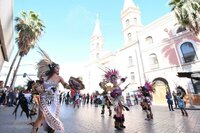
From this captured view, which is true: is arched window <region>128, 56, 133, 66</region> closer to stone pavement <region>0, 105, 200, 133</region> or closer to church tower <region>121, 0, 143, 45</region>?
church tower <region>121, 0, 143, 45</region>

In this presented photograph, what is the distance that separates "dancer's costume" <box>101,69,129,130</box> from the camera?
5203 millimetres

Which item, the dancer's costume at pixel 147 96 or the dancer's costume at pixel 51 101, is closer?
the dancer's costume at pixel 51 101

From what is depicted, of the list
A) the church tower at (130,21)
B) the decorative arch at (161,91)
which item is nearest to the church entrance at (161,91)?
the decorative arch at (161,91)

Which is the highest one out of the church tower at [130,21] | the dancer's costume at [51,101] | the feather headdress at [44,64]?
the church tower at [130,21]

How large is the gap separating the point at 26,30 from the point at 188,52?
72.7ft

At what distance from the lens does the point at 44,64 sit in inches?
154

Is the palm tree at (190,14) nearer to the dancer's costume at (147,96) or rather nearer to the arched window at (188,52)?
the arched window at (188,52)

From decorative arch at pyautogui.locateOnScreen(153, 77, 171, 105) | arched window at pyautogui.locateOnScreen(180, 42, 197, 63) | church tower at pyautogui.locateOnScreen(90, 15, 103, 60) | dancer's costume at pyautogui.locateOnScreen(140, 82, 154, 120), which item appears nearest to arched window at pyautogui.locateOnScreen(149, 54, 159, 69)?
decorative arch at pyautogui.locateOnScreen(153, 77, 171, 105)

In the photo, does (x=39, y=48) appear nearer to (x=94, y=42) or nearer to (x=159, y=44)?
(x=159, y=44)

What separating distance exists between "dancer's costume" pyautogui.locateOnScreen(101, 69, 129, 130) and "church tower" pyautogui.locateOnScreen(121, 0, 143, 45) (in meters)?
23.9

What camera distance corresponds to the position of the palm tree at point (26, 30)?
1910cm

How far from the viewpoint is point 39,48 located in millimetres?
3738

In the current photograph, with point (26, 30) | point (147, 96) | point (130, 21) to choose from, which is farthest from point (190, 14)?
point (26, 30)

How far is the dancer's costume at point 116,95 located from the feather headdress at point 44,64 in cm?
273
